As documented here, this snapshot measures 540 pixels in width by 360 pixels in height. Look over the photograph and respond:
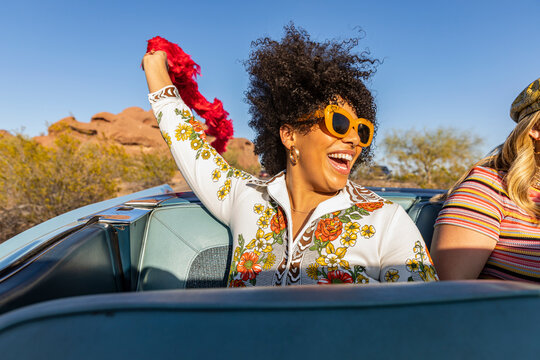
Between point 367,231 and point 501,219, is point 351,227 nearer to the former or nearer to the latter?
point 367,231

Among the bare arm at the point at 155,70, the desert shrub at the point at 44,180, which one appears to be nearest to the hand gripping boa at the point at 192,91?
the bare arm at the point at 155,70

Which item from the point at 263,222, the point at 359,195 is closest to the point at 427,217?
the point at 359,195

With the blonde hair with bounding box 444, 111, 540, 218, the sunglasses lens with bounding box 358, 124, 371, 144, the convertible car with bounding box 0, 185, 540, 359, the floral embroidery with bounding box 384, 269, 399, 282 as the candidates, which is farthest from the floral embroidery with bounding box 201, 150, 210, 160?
the blonde hair with bounding box 444, 111, 540, 218

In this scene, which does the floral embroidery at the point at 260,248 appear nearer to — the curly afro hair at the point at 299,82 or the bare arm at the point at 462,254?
the curly afro hair at the point at 299,82

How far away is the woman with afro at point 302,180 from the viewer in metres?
1.29

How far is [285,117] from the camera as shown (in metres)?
1.63

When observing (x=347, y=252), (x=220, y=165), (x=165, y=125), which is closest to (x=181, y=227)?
(x=220, y=165)

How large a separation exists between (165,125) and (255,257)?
33.7 inches

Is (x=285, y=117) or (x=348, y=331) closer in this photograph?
(x=348, y=331)

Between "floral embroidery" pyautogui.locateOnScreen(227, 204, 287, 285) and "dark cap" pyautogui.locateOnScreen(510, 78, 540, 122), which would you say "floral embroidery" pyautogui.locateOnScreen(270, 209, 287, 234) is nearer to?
"floral embroidery" pyautogui.locateOnScreen(227, 204, 287, 285)

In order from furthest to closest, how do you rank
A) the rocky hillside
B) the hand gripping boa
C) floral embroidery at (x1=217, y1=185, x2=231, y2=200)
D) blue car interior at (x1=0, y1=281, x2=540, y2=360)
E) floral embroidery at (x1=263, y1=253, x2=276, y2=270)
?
the rocky hillside, the hand gripping boa, floral embroidery at (x1=217, y1=185, x2=231, y2=200), floral embroidery at (x1=263, y1=253, x2=276, y2=270), blue car interior at (x1=0, y1=281, x2=540, y2=360)

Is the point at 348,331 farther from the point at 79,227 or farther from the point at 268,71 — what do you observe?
the point at 268,71

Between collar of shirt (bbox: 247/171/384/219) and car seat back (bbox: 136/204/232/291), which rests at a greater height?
collar of shirt (bbox: 247/171/384/219)

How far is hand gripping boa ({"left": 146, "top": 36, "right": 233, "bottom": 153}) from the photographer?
196 cm
